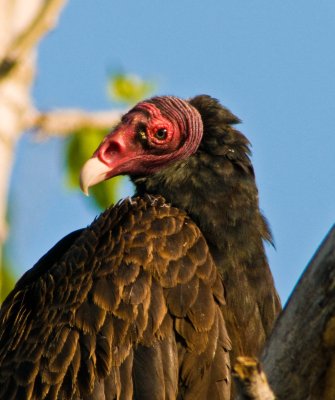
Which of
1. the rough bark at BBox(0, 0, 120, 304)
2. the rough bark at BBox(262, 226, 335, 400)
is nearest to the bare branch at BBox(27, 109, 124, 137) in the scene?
the rough bark at BBox(0, 0, 120, 304)

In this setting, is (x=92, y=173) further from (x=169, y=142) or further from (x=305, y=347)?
(x=305, y=347)

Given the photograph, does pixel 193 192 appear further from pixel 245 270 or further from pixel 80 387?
pixel 80 387

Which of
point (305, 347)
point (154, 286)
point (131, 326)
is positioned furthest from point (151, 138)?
point (305, 347)

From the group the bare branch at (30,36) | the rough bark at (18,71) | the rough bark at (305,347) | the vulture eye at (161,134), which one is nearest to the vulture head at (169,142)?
the vulture eye at (161,134)

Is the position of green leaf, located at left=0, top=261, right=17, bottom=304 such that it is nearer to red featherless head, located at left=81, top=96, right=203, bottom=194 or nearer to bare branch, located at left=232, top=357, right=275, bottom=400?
red featherless head, located at left=81, top=96, right=203, bottom=194

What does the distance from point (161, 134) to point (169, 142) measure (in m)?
0.08

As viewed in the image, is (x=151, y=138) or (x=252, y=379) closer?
(x=252, y=379)

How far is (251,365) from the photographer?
287cm

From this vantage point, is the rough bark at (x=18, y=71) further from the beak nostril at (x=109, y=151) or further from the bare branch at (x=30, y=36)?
the beak nostril at (x=109, y=151)

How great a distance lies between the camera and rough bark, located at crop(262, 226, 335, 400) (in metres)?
3.23

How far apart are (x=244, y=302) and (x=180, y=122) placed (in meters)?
1.25

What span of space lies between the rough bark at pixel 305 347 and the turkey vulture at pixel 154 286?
1517mm

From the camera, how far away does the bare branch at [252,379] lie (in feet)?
9.44

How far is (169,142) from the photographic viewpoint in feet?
18.7
